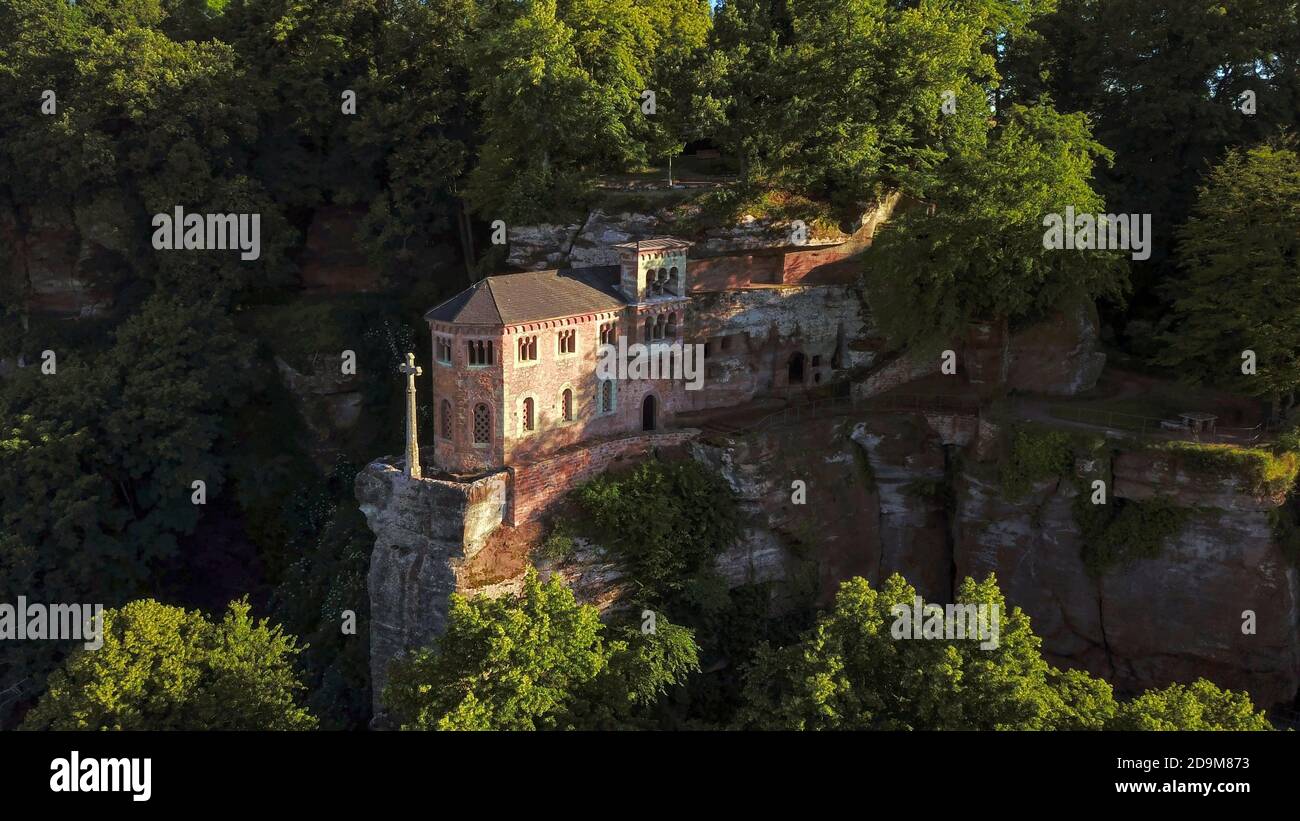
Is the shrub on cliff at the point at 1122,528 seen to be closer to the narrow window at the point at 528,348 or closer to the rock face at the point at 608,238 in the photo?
the rock face at the point at 608,238

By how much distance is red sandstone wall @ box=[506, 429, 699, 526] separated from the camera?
127 ft

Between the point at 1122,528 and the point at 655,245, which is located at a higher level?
the point at 655,245

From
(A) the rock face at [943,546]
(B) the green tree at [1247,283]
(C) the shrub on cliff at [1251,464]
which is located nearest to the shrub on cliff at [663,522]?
(A) the rock face at [943,546]

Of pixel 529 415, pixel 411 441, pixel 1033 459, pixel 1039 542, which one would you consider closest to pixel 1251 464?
pixel 1033 459

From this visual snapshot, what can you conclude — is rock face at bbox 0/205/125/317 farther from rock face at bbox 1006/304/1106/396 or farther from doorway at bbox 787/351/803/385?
rock face at bbox 1006/304/1106/396

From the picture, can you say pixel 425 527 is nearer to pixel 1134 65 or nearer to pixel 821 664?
pixel 821 664

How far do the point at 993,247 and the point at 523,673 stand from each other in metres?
21.1

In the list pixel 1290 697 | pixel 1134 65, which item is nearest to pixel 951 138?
pixel 1134 65

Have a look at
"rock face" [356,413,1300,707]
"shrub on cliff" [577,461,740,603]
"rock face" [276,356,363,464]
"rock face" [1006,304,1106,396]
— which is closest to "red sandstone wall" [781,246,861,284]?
"rock face" [356,413,1300,707]

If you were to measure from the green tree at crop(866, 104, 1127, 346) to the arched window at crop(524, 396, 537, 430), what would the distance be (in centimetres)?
1267

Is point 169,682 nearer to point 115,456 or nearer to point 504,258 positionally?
point 115,456

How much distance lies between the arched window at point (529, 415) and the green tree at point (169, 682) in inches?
394

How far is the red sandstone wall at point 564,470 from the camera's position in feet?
127

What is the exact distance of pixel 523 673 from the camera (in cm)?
3042
